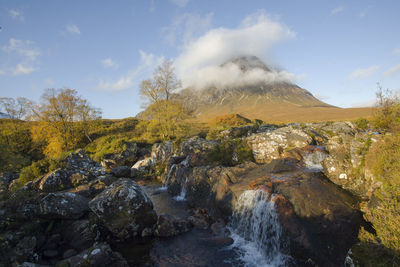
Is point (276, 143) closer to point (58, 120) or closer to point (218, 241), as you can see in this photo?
point (218, 241)

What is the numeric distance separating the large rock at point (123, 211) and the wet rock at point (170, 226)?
22.1 inches

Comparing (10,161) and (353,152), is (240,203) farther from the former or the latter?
(10,161)

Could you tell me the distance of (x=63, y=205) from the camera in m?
9.27

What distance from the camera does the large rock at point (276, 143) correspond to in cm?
1582

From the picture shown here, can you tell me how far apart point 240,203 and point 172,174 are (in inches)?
352

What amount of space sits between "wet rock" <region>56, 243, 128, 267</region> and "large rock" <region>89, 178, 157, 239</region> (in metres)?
2.12

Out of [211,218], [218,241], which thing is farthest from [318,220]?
[211,218]

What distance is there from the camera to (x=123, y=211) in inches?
366

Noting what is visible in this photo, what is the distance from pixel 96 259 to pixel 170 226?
3827 millimetres

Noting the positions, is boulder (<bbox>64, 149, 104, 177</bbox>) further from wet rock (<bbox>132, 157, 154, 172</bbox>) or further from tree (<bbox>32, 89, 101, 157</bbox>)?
tree (<bbox>32, 89, 101, 157</bbox>)

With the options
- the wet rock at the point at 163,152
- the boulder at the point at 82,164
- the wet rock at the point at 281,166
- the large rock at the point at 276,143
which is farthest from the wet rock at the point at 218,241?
the wet rock at the point at 163,152

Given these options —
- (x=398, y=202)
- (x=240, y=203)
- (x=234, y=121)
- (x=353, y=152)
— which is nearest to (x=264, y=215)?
(x=240, y=203)

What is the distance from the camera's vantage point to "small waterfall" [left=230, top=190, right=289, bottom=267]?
7.61 metres

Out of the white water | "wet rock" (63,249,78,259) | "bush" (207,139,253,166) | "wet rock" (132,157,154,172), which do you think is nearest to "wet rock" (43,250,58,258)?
→ "wet rock" (63,249,78,259)
